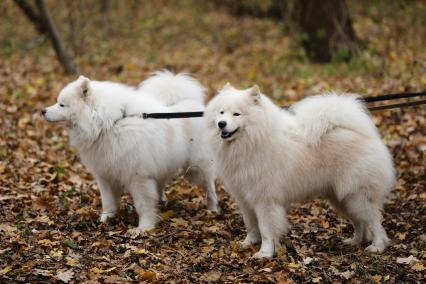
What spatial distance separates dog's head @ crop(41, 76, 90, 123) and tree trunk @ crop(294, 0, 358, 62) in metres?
8.77

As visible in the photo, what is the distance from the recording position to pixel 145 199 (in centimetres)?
587

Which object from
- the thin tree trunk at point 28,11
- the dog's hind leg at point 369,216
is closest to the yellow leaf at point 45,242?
the dog's hind leg at point 369,216

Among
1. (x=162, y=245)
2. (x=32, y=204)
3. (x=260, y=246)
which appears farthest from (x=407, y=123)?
(x=32, y=204)

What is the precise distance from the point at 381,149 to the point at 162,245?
7.50 feet

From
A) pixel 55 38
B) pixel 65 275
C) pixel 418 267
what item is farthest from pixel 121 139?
pixel 55 38

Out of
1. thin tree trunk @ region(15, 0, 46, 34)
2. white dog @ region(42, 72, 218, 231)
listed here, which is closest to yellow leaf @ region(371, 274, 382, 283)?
white dog @ region(42, 72, 218, 231)

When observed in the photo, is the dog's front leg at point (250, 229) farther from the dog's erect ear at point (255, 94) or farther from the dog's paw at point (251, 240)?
the dog's erect ear at point (255, 94)

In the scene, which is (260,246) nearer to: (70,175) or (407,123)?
(70,175)

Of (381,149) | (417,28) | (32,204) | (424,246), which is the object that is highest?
(417,28)

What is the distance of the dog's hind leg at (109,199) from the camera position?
6.05 metres

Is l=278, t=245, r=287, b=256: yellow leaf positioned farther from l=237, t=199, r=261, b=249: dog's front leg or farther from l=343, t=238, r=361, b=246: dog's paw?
l=343, t=238, r=361, b=246: dog's paw

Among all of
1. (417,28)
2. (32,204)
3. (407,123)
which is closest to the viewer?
(32,204)

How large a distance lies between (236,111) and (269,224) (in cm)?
109

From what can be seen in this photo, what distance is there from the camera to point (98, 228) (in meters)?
5.84
